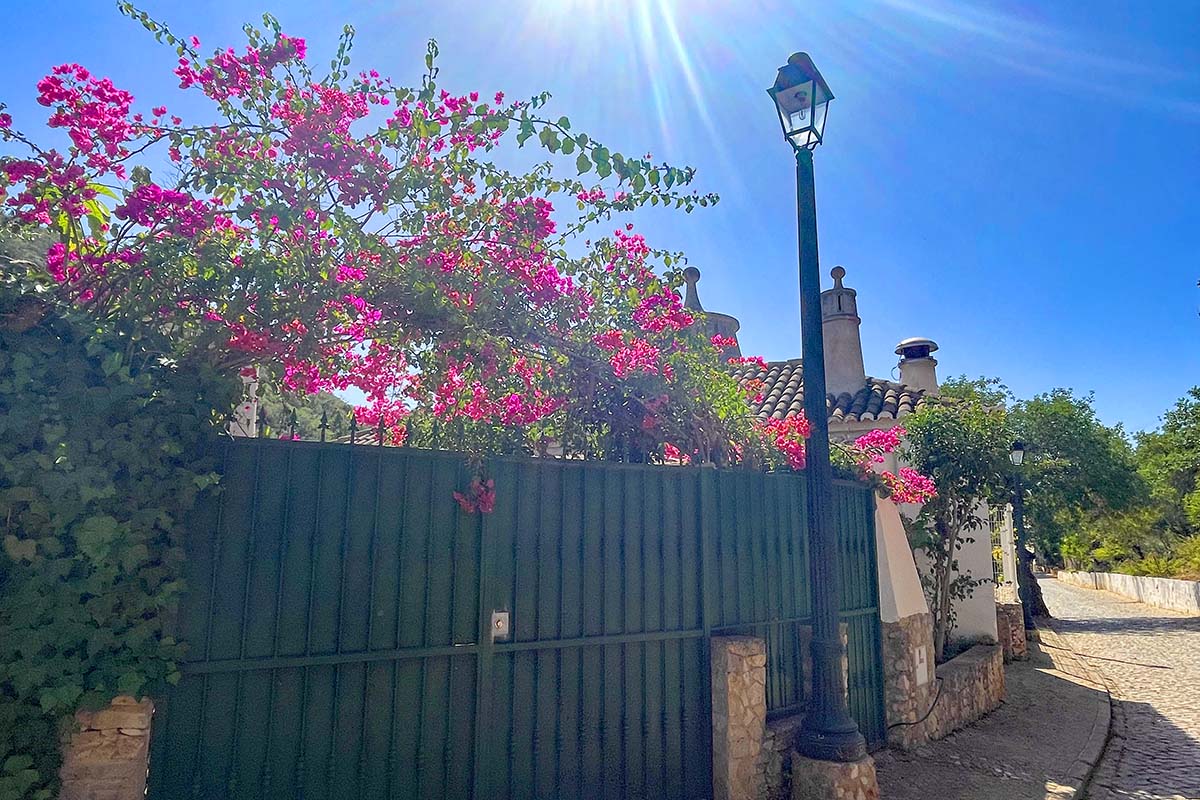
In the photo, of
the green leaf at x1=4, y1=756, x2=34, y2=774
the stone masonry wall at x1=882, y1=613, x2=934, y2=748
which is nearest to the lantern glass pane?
the stone masonry wall at x1=882, y1=613, x2=934, y2=748

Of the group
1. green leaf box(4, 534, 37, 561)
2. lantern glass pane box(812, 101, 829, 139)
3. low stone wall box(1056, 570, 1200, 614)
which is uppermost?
lantern glass pane box(812, 101, 829, 139)

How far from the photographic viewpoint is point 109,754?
9.84 feet

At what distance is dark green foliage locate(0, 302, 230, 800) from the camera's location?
2.79 meters

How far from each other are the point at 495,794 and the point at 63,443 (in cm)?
283

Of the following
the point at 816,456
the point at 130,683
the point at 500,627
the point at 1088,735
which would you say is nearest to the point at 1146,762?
the point at 1088,735

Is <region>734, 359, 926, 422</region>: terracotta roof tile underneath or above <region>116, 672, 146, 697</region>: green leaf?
above

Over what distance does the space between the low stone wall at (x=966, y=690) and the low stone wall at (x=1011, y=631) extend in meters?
3.33

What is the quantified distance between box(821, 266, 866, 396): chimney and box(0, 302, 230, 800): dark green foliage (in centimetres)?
1193

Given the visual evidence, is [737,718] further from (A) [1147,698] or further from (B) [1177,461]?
(B) [1177,461]

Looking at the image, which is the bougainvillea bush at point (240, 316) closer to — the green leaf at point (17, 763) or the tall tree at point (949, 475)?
the green leaf at point (17, 763)

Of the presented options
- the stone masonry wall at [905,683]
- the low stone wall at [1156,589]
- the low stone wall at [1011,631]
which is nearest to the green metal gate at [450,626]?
the stone masonry wall at [905,683]

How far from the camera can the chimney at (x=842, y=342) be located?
13.7 meters

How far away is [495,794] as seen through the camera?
403cm

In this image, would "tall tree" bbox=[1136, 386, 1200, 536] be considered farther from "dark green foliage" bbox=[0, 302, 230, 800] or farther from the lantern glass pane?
"dark green foliage" bbox=[0, 302, 230, 800]
